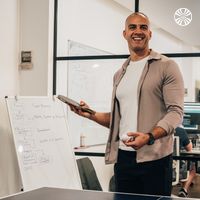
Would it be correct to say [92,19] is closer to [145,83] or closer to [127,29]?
[127,29]

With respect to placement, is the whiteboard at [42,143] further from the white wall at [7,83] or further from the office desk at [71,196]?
the office desk at [71,196]

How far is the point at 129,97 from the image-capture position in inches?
100

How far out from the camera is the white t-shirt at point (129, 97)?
8.25 ft

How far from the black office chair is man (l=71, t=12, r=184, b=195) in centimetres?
127

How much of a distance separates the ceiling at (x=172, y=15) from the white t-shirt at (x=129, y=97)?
44.7 inches

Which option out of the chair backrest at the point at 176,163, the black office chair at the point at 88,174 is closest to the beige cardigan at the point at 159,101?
the chair backrest at the point at 176,163

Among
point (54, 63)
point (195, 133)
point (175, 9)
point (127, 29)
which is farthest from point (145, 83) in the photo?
point (54, 63)

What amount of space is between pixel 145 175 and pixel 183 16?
70.3 inches

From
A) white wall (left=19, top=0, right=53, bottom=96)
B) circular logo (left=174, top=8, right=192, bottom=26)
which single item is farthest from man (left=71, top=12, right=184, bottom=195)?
white wall (left=19, top=0, right=53, bottom=96)

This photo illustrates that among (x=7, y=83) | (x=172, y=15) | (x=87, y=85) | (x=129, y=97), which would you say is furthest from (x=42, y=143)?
(x=172, y=15)

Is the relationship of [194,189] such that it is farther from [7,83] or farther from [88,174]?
[7,83]

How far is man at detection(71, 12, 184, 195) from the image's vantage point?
7.92 feet

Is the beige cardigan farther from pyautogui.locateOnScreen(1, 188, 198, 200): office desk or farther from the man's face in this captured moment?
pyautogui.locateOnScreen(1, 188, 198, 200): office desk

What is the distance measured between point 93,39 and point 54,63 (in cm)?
47
